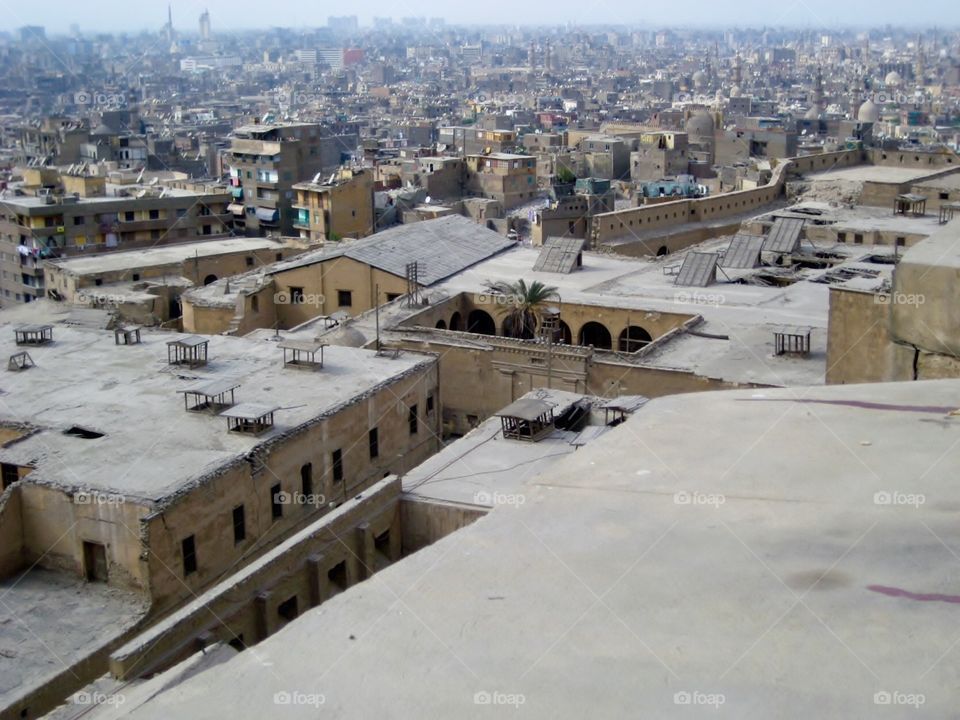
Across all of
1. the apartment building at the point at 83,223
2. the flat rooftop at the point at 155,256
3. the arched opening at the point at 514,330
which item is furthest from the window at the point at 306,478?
the apartment building at the point at 83,223

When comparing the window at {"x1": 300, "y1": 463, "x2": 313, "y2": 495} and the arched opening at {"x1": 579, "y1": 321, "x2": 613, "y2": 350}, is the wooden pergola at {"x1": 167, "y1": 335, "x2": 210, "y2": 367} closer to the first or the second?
the window at {"x1": 300, "y1": 463, "x2": 313, "y2": 495}

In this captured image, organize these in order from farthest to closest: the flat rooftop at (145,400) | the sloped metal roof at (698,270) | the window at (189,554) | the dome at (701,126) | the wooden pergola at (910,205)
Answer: the dome at (701,126) < the wooden pergola at (910,205) < the sloped metal roof at (698,270) < the flat rooftop at (145,400) < the window at (189,554)

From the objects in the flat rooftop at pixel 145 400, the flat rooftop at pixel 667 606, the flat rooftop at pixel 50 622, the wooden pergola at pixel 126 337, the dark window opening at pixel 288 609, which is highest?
the flat rooftop at pixel 667 606

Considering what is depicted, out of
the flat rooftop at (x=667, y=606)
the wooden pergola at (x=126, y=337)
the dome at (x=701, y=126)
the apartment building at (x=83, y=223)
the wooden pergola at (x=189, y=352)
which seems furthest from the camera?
the dome at (x=701, y=126)

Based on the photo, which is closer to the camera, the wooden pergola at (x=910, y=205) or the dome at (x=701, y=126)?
the wooden pergola at (x=910, y=205)

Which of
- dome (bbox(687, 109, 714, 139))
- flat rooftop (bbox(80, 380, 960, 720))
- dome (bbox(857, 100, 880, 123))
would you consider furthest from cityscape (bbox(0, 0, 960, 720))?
dome (bbox(857, 100, 880, 123))

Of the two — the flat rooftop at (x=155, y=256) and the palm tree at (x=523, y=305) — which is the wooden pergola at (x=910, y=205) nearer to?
the palm tree at (x=523, y=305)
